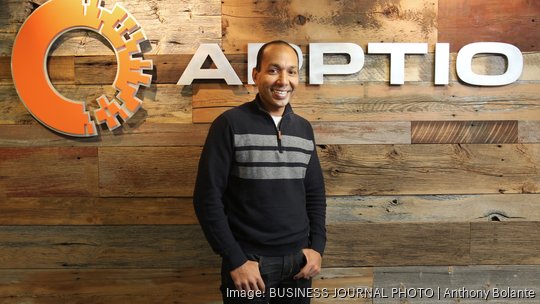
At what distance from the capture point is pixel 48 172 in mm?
2035

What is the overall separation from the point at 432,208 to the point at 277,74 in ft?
3.83

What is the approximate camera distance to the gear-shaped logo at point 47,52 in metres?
1.96

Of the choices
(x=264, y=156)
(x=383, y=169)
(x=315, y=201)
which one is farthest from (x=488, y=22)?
(x=264, y=156)

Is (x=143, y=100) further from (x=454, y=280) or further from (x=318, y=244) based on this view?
(x=454, y=280)

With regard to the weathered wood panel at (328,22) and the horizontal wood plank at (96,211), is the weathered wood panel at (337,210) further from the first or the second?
the weathered wood panel at (328,22)

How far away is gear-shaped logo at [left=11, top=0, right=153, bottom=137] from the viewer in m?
1.96

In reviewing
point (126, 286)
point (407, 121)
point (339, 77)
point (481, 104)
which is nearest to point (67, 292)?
point (126, 286)

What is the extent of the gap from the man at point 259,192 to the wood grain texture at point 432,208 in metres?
0.59

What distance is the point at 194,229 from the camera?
80.7 inches

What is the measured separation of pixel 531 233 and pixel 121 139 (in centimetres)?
215

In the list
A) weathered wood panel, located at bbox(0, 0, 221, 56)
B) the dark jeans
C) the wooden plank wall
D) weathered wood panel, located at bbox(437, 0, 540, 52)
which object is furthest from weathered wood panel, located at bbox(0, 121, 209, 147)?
weathered wood panel, located at bbox(437, 0, 540, 52)

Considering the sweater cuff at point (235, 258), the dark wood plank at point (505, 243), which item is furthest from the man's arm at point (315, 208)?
the dark wood plank at point (505, 243)

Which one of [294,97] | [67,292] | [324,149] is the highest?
[294,97]

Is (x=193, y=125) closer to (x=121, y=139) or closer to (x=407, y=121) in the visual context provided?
(x=121, y=139)
